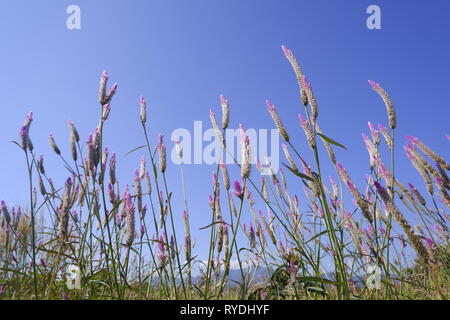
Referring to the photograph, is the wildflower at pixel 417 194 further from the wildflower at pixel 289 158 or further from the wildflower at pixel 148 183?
the wildflower at pixel 148 183

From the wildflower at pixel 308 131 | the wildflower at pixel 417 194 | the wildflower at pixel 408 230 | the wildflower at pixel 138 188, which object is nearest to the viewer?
the wildflower at pixel 408 230

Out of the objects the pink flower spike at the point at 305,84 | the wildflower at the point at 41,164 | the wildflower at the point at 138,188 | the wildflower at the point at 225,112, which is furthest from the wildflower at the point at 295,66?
the wildflower at the point at 41,164

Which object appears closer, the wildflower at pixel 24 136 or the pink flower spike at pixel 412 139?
the wildflower at pixel 24 136

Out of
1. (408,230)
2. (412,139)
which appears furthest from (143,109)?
(412,139)

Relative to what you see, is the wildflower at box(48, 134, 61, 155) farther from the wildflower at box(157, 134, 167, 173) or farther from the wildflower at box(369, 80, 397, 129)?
the wildflower at box(369, 80, 397, 129)

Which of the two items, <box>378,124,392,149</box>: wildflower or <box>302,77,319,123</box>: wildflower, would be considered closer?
<box>302,77,319,123</box>: wildflower

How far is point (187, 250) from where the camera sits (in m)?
1.23

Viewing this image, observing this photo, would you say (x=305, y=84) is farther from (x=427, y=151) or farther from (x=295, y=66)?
(x=427, y=151)

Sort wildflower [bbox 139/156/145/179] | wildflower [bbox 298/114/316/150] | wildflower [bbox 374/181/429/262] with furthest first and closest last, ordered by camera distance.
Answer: wildflower [bbox 139/156/145/179]
wildflower [bbox 298/114/316/150]
wildflower [bbox 374/181/429/262]

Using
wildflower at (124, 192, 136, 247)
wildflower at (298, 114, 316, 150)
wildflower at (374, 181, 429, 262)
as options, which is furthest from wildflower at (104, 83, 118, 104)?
wildflower at (374, 181, 429, 262)
